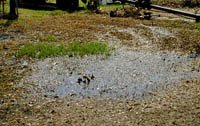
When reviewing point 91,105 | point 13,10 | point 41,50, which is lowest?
point 91,105

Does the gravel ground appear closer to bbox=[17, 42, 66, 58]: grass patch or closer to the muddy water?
the muddy water

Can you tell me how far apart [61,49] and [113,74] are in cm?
378

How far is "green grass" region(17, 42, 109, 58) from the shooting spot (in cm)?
1794

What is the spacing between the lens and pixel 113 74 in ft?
51.2

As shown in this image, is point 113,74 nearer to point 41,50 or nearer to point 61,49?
point 61,49

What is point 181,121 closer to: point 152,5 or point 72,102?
point 72,102

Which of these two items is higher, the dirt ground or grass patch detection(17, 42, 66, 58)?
grass patch detection(17, 42, 66, 58)

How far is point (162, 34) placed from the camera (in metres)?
22.9

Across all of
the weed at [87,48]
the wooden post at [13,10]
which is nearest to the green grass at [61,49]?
the weed at [87,48]

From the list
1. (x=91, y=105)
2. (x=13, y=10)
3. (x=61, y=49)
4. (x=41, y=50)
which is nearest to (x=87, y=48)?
(x=61, y=49)

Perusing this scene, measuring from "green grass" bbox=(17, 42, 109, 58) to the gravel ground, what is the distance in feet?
1.90

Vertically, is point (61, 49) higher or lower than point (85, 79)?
higher

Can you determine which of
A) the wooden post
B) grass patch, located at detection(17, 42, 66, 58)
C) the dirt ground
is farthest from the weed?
the wooden post

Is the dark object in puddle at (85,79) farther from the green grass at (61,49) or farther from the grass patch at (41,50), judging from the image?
the grass patch at (41,50)
